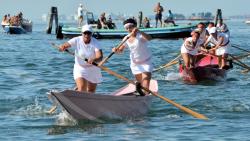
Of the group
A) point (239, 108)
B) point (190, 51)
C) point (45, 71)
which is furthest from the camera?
point (45, 71)

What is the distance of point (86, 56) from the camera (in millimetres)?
13031

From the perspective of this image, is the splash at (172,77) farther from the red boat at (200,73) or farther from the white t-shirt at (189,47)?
the white t-shirt at (189,47)

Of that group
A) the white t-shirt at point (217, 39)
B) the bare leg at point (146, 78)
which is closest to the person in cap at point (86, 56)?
the bare leg at point (146, 78)

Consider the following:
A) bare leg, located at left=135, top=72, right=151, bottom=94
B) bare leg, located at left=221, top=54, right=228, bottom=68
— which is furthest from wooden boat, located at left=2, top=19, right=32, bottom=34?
bare leg, located at left=135, top=72, right=151, bottom=94

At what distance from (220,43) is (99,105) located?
968cm

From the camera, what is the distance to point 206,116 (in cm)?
1435

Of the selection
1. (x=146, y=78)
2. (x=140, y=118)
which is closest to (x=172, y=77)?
(x=146, y=78)

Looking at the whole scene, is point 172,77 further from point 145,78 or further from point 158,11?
point 158,11

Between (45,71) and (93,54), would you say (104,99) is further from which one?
(45,71)

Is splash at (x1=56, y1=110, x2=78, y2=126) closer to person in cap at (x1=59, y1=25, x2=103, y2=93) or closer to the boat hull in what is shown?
the boat hull

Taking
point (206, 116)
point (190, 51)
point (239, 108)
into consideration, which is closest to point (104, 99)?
point (206, 116)

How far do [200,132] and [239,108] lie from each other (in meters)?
3.10

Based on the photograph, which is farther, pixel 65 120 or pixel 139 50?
pixel 139 50

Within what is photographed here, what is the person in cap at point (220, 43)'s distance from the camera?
2169 centimetres
